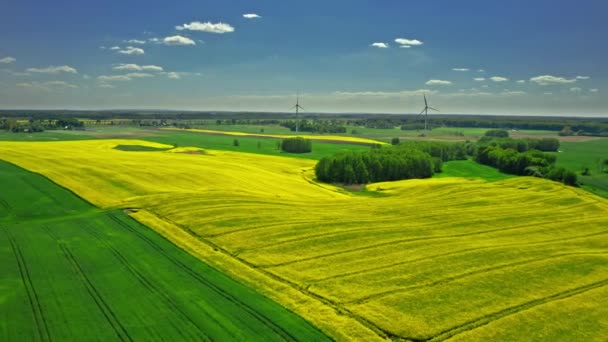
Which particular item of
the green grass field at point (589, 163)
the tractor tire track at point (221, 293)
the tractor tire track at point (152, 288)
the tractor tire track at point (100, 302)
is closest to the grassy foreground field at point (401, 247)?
the tractor tire track at point (221, 293)

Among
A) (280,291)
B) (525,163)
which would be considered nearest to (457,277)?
(280,291)

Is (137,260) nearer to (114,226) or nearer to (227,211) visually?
(114,226)

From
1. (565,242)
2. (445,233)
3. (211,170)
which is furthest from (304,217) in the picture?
(211,170)

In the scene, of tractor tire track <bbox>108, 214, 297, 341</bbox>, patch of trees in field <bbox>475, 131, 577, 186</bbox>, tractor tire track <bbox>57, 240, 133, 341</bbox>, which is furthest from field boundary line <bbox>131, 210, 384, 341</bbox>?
patch of trees in field <bbox>475, 131, 577, 186</bbox>

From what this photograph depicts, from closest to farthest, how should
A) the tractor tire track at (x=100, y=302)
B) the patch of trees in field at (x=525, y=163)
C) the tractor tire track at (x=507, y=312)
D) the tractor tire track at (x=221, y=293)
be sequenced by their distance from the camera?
the tractor tire track at (x=100, y=302)
the tractor tire track at (x=221, y=293)
the tractor tire track at (x=507, y=312)
the patch of trees in field at (x=525, y=163)

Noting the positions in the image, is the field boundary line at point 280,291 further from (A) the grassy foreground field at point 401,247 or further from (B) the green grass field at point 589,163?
(B) the green grass field at point 589,163

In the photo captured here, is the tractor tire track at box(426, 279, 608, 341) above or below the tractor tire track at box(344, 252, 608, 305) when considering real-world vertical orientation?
below

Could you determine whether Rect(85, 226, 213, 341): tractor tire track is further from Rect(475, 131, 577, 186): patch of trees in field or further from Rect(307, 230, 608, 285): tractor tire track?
Rect(475, 131, 577, 186): patch of trees in field
